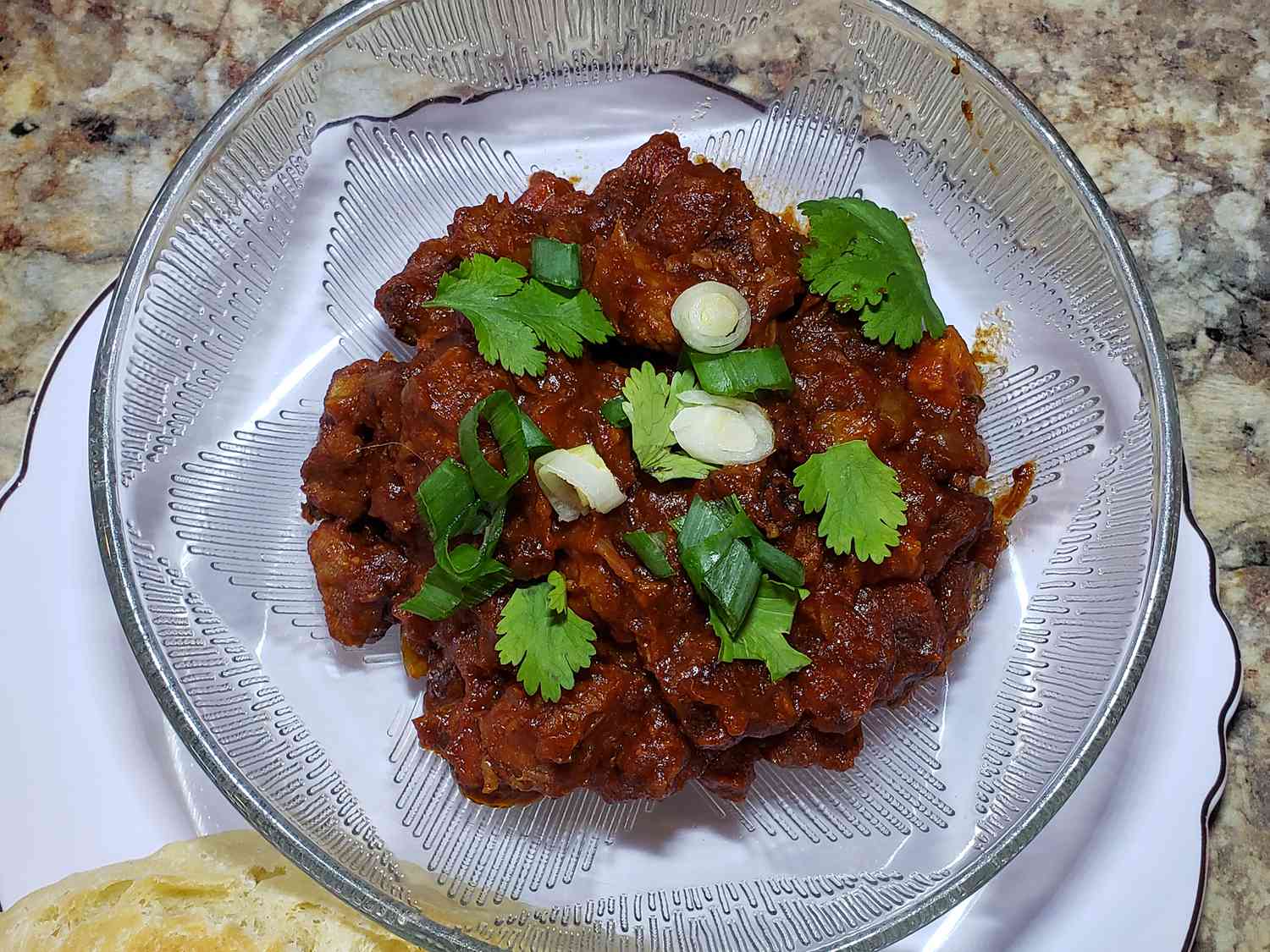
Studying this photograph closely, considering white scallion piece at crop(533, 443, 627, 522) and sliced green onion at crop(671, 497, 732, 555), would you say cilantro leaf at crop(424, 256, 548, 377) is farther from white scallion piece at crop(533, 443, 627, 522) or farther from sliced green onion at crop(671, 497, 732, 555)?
sliced green onion at crop(671, 497, 732, 555)

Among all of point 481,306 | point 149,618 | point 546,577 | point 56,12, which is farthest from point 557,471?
point 56,12

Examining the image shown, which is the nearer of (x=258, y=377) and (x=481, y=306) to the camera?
(x=481, y=306)

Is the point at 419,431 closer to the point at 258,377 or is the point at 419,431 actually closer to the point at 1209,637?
the point at 258,377

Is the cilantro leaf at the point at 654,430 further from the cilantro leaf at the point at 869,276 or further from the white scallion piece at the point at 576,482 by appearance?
the cilantro leaf at the point at 869,276

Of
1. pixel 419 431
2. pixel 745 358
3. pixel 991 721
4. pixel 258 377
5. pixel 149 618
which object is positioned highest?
pixel 745 358

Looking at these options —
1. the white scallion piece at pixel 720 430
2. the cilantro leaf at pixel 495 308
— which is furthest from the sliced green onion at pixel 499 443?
the white scallion piece at pixel 720 430

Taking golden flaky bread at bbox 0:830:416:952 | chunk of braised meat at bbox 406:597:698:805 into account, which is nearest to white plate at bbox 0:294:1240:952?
golden flaky bread at bbox 0:830:416:952
